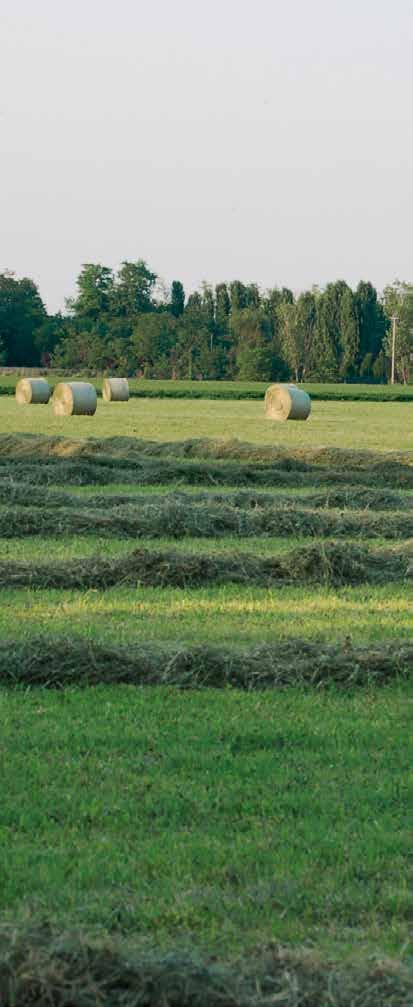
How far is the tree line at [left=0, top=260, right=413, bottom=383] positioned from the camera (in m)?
117

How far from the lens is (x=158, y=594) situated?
436 inches

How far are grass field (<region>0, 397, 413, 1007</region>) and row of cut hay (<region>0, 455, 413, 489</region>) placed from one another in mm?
3734

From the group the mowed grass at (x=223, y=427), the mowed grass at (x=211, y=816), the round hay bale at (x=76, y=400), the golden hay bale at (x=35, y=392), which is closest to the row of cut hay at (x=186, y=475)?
the mowed grass at (x=223, y=427)

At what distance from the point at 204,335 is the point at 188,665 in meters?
113

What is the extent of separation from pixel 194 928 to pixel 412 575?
25.9 ft

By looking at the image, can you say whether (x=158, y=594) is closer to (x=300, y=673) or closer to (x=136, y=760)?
(x=300, y=673)

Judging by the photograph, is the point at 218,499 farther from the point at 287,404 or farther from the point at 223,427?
the point at 287,404

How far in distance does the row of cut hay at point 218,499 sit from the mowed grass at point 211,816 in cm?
821

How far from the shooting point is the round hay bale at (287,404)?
3872 centimetres

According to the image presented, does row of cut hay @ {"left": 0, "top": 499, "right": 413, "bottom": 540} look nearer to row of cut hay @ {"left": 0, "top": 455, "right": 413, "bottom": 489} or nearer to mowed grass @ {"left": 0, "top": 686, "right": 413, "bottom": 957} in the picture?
row of cut hay @ {"left": 0, "top": 455, "right": 413, "bottom": 489}

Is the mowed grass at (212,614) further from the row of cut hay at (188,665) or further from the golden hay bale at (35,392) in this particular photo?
the golden hay bale at (35,392)

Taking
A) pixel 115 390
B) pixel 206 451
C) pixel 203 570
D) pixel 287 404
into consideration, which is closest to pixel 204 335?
pixel 115 390

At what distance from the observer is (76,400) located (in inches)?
1512

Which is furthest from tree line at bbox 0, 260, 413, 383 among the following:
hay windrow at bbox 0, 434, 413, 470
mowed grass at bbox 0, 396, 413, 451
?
hay windrow at bbox 0, 434, 413, 470
